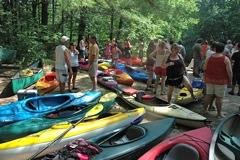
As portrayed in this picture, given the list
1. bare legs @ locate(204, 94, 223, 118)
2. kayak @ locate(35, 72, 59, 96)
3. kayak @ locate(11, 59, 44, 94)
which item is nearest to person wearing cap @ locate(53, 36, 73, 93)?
kayak @ locate(35, 72, 59, 96)

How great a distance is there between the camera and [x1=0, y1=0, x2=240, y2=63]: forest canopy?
1271 cm

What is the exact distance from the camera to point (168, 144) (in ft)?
13.0

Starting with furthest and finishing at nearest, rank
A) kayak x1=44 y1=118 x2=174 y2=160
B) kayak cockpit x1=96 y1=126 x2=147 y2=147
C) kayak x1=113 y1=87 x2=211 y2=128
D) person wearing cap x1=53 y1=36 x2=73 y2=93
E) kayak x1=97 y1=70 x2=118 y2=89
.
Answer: kayak x1=97 y1=70 x2=118 y2=89 < person wearing cap x1=53 y1=36 x2=73 y2=93 < kayak x1=113 y1=87 x2=211 y2=128 < kayak cockpit x1=96 y1=126 x2=147 y2=147 < kayak x1=44 y1=118 x2=174 y2=160

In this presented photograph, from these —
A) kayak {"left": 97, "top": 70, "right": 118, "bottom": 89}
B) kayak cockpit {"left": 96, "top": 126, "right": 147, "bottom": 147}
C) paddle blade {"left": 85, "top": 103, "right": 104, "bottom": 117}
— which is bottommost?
kayak cockpit {"left": 96, "top": 126, "right": 147, "bottom": 147}

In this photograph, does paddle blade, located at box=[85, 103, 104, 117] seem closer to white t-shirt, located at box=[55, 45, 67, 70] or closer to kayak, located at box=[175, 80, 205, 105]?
white t-shirt, located at box=[55, 45, 67, 70]

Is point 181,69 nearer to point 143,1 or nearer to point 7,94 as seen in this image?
point 7,94

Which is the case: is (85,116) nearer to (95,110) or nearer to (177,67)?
(95,110)

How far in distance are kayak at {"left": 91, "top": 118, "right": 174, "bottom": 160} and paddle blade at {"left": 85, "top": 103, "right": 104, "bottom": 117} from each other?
971 mm

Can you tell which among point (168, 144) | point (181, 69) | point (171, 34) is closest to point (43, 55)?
point (181, 69)

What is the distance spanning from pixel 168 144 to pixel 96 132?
55.6 inches

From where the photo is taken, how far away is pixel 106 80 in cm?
918

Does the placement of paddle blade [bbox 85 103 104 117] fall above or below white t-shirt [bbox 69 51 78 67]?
below

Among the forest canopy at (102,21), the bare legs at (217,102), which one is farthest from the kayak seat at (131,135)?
the forest canopy at (102,21)

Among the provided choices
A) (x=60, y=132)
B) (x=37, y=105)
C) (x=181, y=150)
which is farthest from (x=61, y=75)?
(x=181, y=150)
